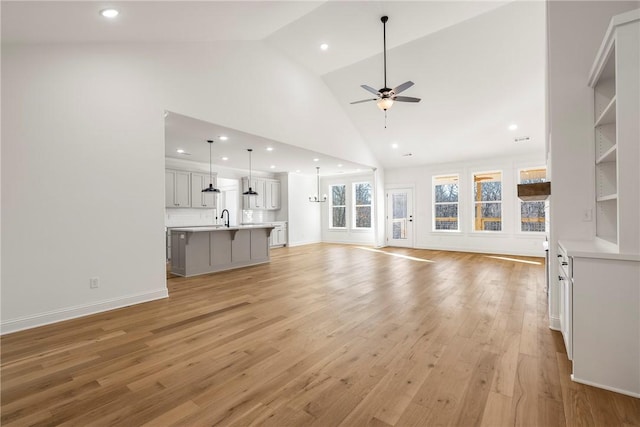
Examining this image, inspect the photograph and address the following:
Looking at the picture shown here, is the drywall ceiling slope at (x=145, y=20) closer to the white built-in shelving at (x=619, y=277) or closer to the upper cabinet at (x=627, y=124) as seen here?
the upper cabinet at (x=627, y=124)

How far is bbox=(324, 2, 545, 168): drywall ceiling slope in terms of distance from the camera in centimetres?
488

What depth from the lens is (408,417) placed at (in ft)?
5.37

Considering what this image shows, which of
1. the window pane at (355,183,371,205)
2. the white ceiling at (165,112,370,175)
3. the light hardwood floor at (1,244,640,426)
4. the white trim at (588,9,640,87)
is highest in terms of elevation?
the white ceiling at (165,112,370,175)

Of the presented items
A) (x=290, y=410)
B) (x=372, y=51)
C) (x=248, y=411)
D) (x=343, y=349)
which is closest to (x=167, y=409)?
(x=248, y=411)

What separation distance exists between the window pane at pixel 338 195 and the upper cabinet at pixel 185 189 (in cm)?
470

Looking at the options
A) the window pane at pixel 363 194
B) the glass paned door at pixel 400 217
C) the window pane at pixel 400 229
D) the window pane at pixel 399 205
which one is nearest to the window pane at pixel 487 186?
the glass paned door at pixel 400 217

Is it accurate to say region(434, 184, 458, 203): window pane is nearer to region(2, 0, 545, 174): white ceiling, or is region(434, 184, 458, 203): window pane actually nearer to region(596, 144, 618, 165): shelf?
region(2, 0, 545, 174): white ceiling

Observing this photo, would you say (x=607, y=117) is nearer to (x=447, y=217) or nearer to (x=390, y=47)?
(x=390, y=47)

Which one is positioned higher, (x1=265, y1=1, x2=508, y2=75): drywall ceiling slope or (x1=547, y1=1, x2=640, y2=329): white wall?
(x1=265, y1=1, x2=508, y2=75): drywall ceiling slope

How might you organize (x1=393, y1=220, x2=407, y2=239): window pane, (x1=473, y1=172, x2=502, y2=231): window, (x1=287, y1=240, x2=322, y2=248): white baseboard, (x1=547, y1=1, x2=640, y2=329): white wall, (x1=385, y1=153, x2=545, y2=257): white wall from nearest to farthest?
1. (x1=547, y1=1, x2=640, y2=329): white wall
2. (x1=385, y1=153, x2=545, y2=257): white wall
3. (x1=473, y1=172, x2=502, y2=231): window
4. (x1=393, y1=220, x2=407, y2=239): window pane
5. (x1=287, y1=240, x2=322, y2=248): white baseboard

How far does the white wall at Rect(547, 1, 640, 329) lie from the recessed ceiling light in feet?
14.0

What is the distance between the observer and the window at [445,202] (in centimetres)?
882

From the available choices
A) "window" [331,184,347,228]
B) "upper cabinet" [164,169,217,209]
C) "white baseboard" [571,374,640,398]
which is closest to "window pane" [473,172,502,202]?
"window" [331,184,347,228]

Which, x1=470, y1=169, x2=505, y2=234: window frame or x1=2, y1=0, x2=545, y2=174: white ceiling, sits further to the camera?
x1=470, y1=169, x2=505, y2=234: window frame
